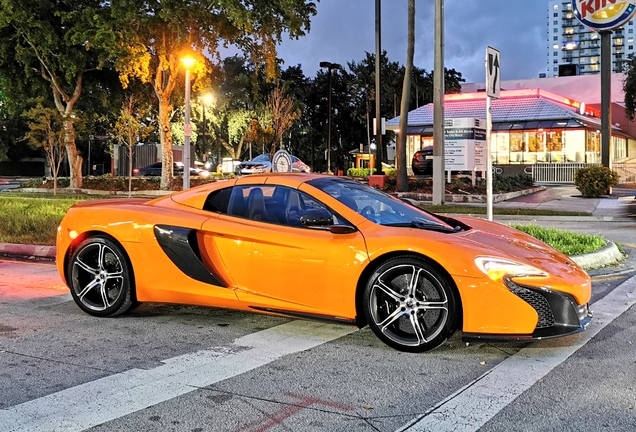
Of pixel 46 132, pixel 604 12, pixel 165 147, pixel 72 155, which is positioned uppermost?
pixel 604 12

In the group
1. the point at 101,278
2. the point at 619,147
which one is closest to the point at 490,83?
the point at 101,278

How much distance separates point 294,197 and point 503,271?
71.6 inches

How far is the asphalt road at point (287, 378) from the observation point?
342 cm

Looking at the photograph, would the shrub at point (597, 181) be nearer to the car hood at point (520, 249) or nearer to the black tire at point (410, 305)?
the car hood at point (520, 249)

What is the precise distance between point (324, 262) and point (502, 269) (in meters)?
1.30

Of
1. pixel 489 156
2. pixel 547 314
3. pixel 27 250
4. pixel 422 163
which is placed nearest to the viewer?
pixel 547 314

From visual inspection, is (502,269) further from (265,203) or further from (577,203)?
(577,203)

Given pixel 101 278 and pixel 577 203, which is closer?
pixel 101 278

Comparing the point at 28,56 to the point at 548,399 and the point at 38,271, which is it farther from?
the point at 548,399

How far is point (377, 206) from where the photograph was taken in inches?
214

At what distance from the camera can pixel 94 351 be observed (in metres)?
4.76

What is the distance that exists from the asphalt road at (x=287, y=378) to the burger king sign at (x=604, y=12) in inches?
886

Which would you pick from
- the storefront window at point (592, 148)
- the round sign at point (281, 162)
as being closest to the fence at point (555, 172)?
the storefront window at point (592, 148)

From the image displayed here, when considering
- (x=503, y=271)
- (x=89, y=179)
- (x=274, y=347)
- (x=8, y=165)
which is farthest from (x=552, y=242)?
(x=8, y=165)
